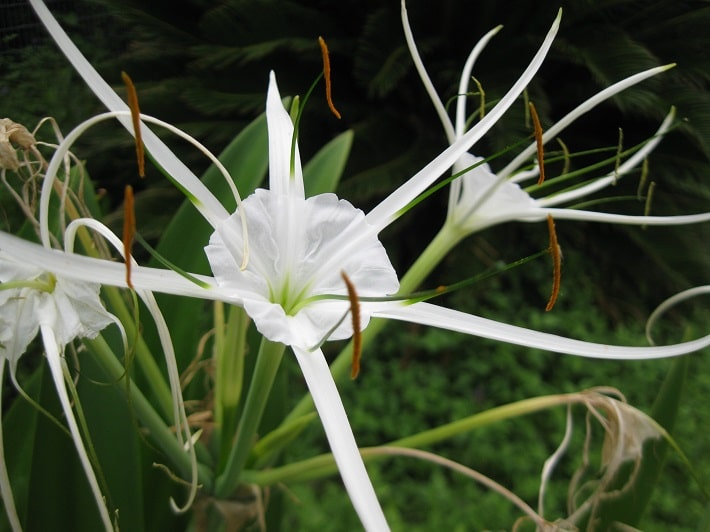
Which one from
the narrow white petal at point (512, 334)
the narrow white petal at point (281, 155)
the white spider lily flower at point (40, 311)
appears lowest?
the narrow white petal at point (512, 334)

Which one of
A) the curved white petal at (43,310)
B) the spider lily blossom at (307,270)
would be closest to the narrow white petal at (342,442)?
the spider lily blossom at (307,270)

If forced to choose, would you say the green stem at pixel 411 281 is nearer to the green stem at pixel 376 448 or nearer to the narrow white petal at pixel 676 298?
the green stem at pixel 376 448

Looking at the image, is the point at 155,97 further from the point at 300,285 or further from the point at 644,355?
the point at 644,355

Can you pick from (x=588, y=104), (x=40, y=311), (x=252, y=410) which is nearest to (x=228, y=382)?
(x=252, y=410)

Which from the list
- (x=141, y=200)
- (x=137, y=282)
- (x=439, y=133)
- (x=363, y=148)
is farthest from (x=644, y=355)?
(x=439, y=133)

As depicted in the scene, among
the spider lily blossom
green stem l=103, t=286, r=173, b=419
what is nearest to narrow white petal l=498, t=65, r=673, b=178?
the spider lily blossom

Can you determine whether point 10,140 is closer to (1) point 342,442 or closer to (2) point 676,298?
(1) point 342,442
